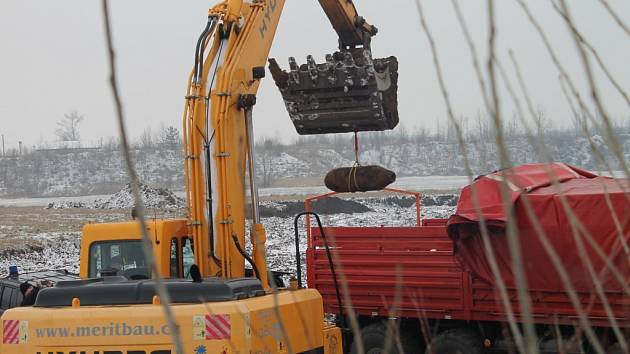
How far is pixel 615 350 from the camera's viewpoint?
31.9 ft

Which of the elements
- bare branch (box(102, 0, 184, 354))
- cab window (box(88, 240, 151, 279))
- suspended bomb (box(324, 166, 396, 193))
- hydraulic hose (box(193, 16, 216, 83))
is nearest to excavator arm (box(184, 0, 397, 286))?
hydraulic hose (box(193, 16, 216, 83))

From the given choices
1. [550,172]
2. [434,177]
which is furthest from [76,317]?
[434,177]

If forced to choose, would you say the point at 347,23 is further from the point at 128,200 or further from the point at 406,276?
the point at 128,200

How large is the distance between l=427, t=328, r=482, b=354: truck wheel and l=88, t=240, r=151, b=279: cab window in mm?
3906

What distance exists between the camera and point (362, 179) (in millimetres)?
10922

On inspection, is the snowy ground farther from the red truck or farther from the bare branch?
the bare branch

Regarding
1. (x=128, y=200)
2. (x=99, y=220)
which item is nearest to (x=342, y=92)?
(x=99, y=220)

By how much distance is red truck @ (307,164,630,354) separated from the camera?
9.52 metres

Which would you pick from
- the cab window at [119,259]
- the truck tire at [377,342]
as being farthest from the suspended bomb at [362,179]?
the cab window at [119,259]

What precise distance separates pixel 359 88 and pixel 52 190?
78594mm

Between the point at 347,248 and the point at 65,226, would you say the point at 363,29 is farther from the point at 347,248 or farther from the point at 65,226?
the point at 65,226

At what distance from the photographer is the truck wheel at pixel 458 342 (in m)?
11.0

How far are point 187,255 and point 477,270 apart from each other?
3471mm

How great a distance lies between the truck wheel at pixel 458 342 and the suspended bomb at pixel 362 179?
6.49ft
